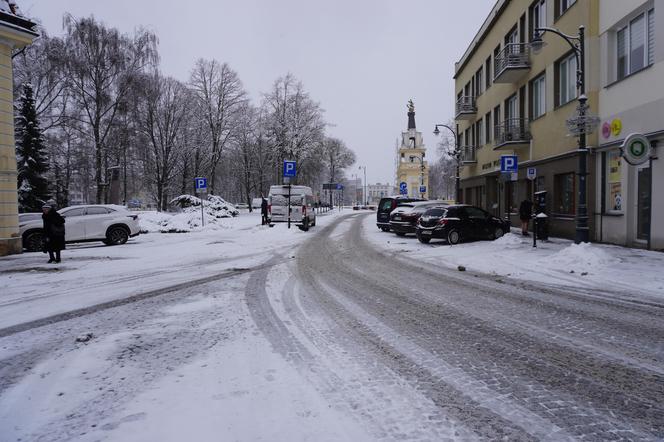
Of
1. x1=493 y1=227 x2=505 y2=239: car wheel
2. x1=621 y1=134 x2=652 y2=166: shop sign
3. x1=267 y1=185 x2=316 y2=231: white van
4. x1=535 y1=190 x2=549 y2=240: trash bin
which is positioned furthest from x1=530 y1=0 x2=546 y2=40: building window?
x1=267 y1=185 x2=316 y2=231: white van

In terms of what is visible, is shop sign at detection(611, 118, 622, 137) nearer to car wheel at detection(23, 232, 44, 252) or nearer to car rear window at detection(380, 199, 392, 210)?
car rear window at detection(380, 199, 392, 210)

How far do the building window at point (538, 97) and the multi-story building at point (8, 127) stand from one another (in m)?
21.1

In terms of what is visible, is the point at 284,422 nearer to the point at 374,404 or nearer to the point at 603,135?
the point at 374,404

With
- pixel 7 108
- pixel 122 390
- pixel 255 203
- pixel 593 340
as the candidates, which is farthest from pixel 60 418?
pixel 255 203

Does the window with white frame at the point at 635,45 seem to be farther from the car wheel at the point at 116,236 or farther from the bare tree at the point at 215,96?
the bare tree at the point at 215,96

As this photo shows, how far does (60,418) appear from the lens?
→ 2977mm

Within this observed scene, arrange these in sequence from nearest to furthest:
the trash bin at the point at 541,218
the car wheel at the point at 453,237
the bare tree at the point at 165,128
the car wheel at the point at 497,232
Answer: the trash bin at the point at 541,218
the car wheel at the point at 453,237
the car wheel at the point at 497,232
the bare tree at the point at 165,128

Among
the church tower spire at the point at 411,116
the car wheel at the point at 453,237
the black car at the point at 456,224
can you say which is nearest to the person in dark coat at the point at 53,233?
the black car at the point at 456,224

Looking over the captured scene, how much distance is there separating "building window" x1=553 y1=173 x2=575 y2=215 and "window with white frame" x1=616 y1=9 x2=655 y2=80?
438cm

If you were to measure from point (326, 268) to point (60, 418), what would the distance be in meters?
7.76

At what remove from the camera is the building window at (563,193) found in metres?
16.9

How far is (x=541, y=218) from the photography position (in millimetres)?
15609

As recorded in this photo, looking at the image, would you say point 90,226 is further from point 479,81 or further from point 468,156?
point 479,81

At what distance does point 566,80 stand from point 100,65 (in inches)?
1180
